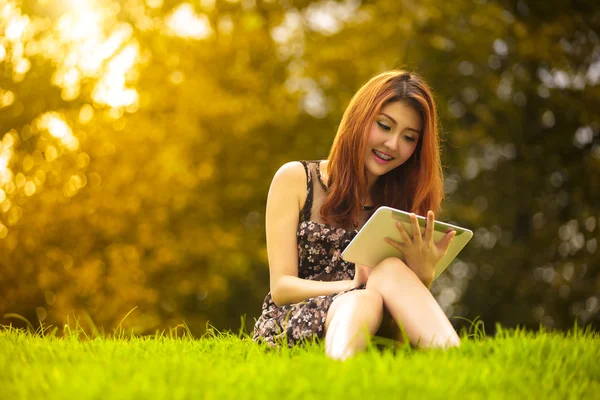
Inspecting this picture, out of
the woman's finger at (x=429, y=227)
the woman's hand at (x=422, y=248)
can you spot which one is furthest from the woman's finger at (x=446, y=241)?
the woman's finger at (x=429, y=227)

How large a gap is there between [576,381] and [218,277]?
7.68m

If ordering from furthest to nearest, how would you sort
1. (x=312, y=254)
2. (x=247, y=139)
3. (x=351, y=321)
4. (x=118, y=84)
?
(x=247, y=139)
(x=118, y=84)
(x=312, y=254)
(x=351, y=321)

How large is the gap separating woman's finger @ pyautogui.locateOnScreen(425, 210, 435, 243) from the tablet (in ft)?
0.07

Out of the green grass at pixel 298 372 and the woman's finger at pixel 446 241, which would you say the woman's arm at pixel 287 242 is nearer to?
the green grass at pixel 298 372

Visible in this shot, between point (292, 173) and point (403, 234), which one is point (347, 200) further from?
point (403, 234)

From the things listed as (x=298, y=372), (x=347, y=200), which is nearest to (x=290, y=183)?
(x=347, y=200)

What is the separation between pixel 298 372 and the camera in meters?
2.51

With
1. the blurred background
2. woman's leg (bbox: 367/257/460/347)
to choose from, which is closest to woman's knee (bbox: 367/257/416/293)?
woman's leg (bbox: 367/257/460/347)

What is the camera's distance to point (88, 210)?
9.44 metres

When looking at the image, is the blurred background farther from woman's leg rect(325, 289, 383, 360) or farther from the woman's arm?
woman's leg rect(325, 289, 383, 360)

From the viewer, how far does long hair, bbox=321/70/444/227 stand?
3781 millimetres

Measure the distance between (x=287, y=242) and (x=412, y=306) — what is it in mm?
842

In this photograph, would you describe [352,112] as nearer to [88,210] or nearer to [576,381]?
[576,381]

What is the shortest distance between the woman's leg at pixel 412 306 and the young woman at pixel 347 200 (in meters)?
0.02
